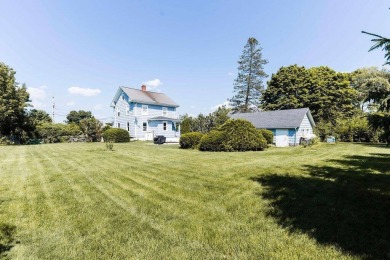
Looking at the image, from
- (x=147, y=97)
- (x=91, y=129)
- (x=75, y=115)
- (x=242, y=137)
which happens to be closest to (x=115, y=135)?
(x=91, y=129)

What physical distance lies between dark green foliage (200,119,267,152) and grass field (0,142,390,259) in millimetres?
8749

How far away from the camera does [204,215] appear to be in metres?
4.91

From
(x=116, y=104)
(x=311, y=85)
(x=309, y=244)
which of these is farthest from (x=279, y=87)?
(x=309, y=244)

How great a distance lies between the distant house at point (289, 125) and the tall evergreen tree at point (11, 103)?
3030cm

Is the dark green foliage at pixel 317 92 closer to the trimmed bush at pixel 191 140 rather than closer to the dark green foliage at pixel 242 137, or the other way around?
the dark green foliage at pixel 242 137

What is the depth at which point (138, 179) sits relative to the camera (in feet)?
26.5

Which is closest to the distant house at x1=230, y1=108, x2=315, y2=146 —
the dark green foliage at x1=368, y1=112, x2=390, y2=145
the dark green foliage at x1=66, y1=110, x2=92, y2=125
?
the dark green foliage at x1=368, y1=112, x2=390, y2=145

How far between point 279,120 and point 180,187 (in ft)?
83.2

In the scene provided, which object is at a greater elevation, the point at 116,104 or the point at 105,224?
the point at 116,104

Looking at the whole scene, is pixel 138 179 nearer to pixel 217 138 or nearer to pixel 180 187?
pixel 180 187

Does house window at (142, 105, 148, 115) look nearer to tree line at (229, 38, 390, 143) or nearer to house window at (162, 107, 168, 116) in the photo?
house window at (162, 107, 168, 116)

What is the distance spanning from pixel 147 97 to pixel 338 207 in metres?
35.2

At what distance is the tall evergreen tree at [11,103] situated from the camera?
86.3 ft

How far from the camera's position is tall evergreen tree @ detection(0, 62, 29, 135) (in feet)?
86.3
